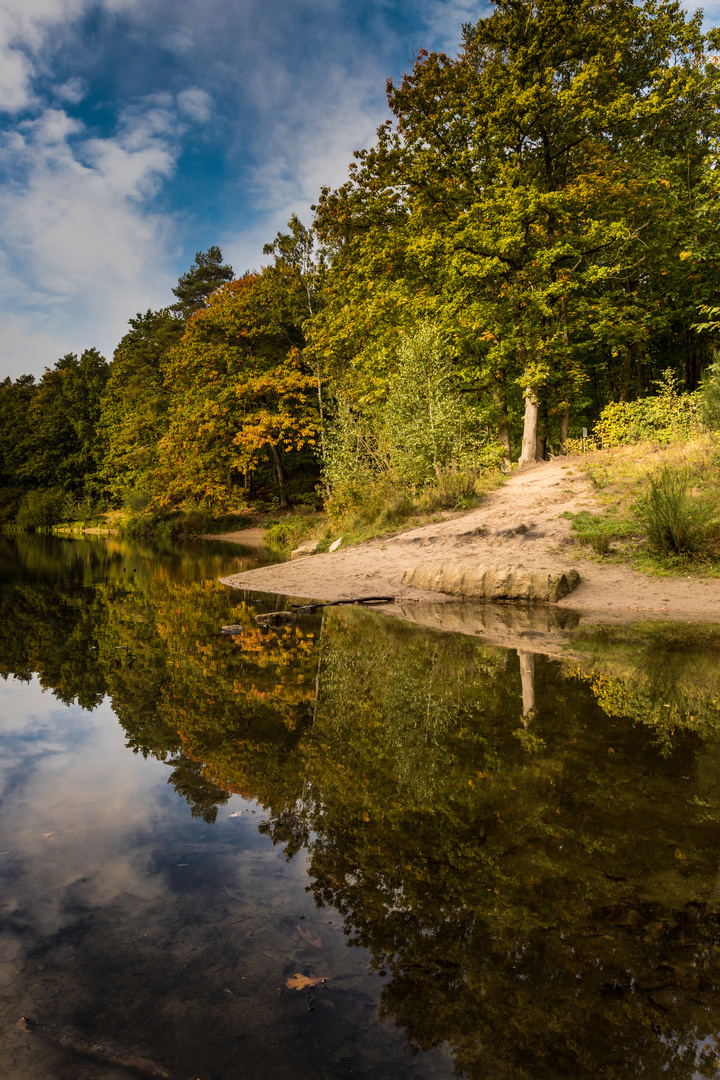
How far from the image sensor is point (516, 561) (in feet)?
38.8

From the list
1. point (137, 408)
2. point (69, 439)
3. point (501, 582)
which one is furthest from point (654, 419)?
point (69, 439)

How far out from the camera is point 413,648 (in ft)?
24.6

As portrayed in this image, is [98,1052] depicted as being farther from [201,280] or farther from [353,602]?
[201,280]

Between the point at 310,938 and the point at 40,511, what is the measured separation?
164 ft

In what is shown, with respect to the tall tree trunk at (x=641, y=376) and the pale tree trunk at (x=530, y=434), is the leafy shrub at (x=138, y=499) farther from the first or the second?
the tall tree trunk at (x=641, y=376)

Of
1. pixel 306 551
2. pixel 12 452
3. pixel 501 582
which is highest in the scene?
pixel 12 452

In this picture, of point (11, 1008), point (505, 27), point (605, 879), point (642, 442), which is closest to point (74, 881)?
point (11, 1008)

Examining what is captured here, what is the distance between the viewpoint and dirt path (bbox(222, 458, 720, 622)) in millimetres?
9523

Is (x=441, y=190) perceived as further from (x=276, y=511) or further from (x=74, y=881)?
(x=74, y=881)

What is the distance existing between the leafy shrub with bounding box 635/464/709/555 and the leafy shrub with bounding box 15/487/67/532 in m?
45.9

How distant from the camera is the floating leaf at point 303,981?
2.25m

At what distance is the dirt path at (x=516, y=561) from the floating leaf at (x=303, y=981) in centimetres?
770

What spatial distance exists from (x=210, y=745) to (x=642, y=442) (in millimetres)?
14438

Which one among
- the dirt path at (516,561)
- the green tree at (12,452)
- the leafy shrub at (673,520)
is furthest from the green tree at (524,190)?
the green tree at (12,452)
